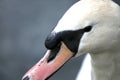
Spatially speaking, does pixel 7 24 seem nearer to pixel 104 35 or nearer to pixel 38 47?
pixel 38 47

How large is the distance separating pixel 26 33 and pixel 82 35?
5.69ft

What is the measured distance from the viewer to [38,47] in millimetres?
2949

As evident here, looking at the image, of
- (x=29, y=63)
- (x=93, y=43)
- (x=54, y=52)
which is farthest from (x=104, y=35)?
(x=29, y=63)

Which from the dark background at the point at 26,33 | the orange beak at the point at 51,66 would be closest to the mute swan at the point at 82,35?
the orange beak at the point at 51,66

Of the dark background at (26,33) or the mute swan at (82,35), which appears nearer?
the mute swan at (82,35)

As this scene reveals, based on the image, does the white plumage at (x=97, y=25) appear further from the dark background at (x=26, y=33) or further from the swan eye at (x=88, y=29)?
the dark background at (x=26, y=33)

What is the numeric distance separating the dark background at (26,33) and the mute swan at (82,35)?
1.38 metres

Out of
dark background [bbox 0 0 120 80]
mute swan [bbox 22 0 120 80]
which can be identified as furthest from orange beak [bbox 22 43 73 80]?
dark background [bbox 0 0 120 80]

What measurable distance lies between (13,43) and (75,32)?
1.70 metres

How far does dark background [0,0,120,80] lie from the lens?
9.24ft

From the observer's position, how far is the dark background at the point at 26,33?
282 centimetres

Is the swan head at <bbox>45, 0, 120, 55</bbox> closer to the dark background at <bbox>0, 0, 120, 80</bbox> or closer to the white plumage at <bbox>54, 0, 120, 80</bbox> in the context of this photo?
the white plumage at <bbox>54, 0, 120, 80</bbox>

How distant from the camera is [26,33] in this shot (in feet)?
10.0

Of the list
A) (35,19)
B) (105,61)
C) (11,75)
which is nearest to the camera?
(105,61)
